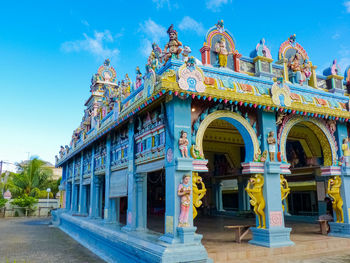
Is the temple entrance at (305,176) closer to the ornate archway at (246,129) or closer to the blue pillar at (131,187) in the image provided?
the ornate archway at (246,129)

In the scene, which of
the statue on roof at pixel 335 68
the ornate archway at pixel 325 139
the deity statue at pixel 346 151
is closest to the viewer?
the ornate archway at pixel 325 139

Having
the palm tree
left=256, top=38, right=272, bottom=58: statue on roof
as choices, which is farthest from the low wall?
left=256, top=38, right=272, bottom=58: statue on roof

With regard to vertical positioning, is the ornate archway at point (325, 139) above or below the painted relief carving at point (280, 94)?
below

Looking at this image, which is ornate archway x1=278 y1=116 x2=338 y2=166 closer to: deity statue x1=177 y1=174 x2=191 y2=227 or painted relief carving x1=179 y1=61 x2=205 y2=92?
painted relief carving x1=179 y1=61 x2=205 y2=92

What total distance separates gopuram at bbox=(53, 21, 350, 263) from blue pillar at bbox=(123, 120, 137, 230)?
0.11 ft

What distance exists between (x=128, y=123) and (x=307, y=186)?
9758 mm

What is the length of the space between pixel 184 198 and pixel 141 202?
2.73 metres

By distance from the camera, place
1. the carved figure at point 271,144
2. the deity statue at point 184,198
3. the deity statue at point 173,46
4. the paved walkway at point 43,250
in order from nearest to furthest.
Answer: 1. the deity statue at point 184,198
2. the deity statue at point 173,46
3. the carved figure at point 271,144
4. the paved walkway at point 43,250

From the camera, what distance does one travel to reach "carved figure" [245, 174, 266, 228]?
8695 millimetres

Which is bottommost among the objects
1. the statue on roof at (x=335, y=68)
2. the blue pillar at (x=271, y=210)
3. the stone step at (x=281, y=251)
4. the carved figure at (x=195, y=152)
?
the stone step at (x=281, y=251)

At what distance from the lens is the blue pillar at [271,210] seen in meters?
8.37

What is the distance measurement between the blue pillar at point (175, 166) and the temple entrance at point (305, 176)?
20.2 feet

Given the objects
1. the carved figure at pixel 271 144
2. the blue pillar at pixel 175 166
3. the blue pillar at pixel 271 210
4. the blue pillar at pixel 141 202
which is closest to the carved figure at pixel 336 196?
the blue pillar at pixel 271 210

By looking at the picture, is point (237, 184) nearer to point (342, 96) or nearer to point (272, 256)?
point (342, 96)
